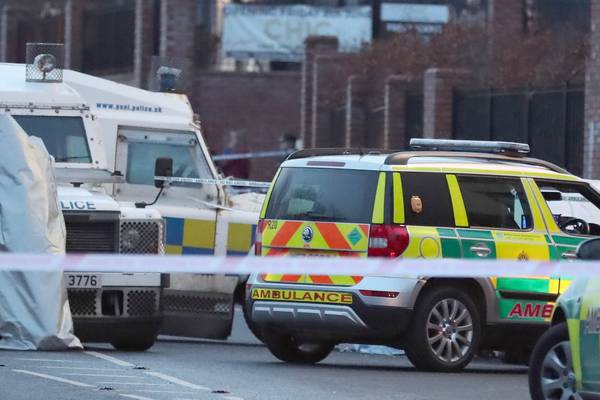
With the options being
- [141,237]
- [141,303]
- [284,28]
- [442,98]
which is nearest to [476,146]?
[141,237]

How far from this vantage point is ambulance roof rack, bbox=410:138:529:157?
1499 centimetres

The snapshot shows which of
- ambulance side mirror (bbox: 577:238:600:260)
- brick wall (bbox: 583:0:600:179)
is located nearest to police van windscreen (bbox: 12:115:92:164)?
ambulance side mirror (bbox: 577:238:600:260)

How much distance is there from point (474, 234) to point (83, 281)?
128 inches

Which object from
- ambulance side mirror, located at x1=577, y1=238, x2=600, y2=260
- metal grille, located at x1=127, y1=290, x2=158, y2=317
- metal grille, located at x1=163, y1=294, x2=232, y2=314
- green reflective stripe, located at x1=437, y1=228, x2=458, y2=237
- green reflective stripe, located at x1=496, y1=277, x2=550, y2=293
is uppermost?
ambulance side mirror, located at x1=577, y1=238, x2=600, y2=260

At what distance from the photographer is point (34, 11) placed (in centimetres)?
5238

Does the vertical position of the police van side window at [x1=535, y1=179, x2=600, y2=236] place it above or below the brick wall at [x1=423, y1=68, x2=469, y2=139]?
below

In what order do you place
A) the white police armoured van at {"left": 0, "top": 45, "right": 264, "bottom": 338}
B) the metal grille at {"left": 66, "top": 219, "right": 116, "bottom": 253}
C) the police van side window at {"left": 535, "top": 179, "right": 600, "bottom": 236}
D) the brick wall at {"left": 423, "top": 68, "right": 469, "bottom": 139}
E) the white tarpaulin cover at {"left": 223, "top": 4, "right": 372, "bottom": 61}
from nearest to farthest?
the police van side window at {"left": 535, "top": 179, "right": 600, "bottom": 236} → the metal grille at {"left": 66, "top": 219, "right": 116, "bottom": 253} → the white police armoured van at {"left": 0, "top": 45, "right": 264, "bottom": 338} → the brick wall at {"left": 423, "top": 68, "right": 469, "bottom": 139} → the white tarpaulin cover at {"left": 223, "top": 4, "right": 372, "bottom": 61}

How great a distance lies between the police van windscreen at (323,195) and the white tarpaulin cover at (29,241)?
69.2 inches

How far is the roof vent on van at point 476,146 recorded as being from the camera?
1499 cm

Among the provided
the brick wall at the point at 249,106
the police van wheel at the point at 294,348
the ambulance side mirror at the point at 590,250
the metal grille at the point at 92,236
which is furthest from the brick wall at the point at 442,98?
the ambulance side mirror at the point at 590,250

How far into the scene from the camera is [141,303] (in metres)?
15.2

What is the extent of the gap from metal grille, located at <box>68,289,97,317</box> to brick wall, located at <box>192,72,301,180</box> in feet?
86.2

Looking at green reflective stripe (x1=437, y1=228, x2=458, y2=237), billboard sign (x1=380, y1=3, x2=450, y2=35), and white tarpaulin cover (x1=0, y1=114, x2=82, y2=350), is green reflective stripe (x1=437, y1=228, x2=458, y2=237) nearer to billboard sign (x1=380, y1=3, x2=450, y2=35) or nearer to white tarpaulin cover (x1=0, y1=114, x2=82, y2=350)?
white tarpaulin cover (x1=0, y1=114, x2=82, y2=350)

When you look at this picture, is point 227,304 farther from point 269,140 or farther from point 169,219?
point 269,140
